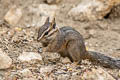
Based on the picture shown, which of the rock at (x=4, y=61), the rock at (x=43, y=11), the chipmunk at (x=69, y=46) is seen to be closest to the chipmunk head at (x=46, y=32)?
the chipmunk at (x=69, y=46)

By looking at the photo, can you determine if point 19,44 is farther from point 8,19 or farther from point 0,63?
point 8,19

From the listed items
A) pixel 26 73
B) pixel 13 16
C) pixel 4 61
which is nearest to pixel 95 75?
pixel 26 73

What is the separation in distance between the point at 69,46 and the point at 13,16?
11.2 ft

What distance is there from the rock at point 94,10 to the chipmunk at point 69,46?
2.98m

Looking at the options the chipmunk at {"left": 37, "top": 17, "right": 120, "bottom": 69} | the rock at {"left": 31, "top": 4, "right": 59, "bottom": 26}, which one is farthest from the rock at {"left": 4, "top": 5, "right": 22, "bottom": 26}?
the chipmunk at {"left": 37, "top": 17, "right": 120, "bottom": 69}

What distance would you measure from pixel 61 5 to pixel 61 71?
505 centimetres

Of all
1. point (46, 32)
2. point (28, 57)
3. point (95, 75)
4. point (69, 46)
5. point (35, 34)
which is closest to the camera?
point (95, 75)

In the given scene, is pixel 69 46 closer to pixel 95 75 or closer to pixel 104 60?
pixel 104 60

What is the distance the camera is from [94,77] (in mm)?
4109

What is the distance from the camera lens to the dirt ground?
4806 mm

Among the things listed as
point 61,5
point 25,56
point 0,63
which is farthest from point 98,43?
point 0,63

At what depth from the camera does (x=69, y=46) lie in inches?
219

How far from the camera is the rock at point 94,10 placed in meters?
8.52

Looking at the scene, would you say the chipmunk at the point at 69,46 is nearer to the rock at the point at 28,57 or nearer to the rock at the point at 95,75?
the rock at the point at 28,57
